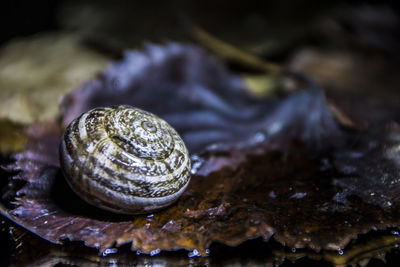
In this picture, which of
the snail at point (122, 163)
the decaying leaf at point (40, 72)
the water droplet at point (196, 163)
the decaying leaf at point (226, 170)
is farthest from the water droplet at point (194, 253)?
the decaying leaf at point (40, 72)

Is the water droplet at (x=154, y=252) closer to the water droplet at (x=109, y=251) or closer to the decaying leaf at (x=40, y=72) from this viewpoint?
the water droplet at (x=109, y=251)

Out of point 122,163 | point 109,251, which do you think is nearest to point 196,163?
point 122,163

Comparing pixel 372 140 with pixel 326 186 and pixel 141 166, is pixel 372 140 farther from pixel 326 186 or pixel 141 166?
pixel 141 166

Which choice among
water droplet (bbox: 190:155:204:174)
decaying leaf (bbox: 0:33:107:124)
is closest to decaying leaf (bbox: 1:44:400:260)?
water droplet (bbox: 190:155:204:174)

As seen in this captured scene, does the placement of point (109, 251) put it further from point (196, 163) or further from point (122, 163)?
point (196, 163)

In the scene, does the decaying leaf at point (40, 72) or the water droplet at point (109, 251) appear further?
the decaying leaf at point (40, 72)

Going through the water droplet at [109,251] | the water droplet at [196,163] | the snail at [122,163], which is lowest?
the water droplet at [109,251]
